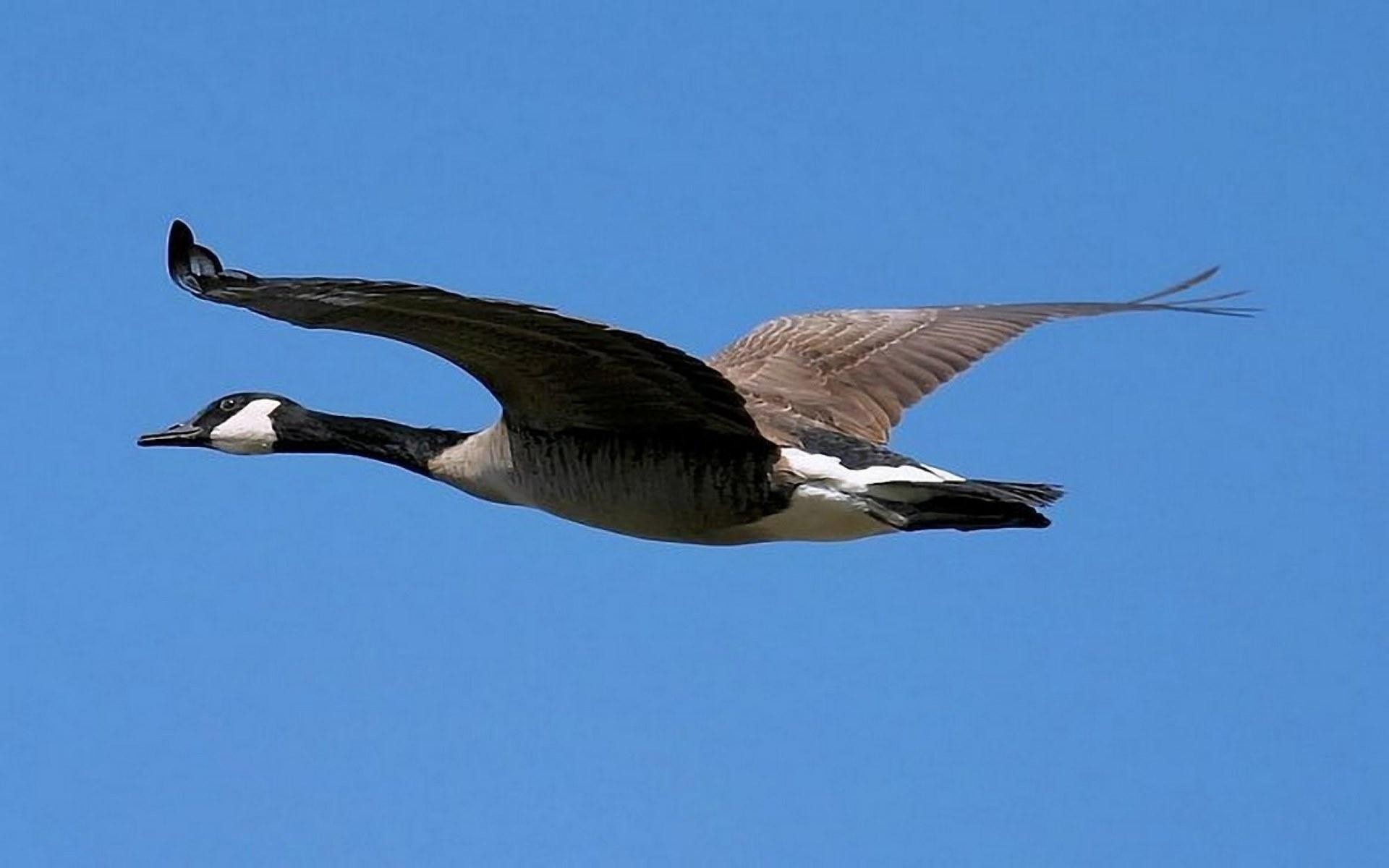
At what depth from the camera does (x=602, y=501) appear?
34.5ft

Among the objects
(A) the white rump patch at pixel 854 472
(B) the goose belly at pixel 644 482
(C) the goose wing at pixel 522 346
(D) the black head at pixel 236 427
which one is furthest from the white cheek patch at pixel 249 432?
(A) the white rump patch at pixel 854 472

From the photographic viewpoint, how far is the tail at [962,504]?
9648 millimetres

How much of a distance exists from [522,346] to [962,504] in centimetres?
196

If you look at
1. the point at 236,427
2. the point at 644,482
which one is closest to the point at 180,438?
the point at 236,427

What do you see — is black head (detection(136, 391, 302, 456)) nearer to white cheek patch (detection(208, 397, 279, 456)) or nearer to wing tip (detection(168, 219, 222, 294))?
white cheek patch (detection(208, 397, 279, 456))

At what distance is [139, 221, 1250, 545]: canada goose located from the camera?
28.9ft

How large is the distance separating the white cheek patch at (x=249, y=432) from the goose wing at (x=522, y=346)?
214cm

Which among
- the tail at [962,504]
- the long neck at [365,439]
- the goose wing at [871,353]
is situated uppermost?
the goose wing at [871,353]

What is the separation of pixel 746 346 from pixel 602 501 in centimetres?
Answer: 270

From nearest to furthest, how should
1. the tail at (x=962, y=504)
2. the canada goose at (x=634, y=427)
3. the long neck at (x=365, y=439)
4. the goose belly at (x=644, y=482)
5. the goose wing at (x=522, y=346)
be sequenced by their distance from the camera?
1. the goose wing at (x=522, y=346)
2. the canada goose at (x=634, y=427)
3. the tail at (x=962, y=504)
4. the goose belly at (x=644, y=482)
5. the long neck at (x=365, y=439)

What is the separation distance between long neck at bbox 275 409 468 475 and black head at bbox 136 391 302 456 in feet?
0.28

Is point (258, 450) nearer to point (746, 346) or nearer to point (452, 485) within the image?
point (452, 485)

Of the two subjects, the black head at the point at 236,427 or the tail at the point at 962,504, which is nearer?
the tail at the point at 962,504

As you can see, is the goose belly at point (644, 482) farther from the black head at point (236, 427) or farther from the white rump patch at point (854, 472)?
the black head at point (236, 427)
